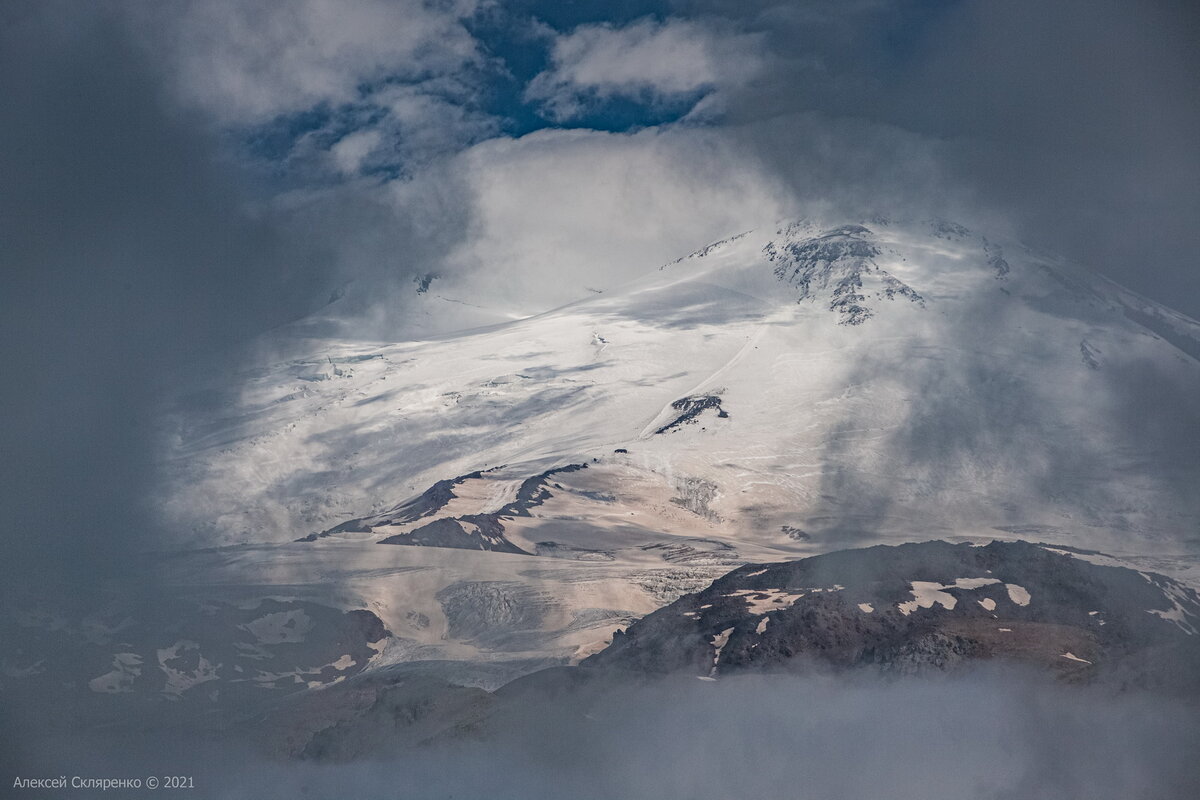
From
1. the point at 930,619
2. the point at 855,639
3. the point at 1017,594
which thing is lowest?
the point at 855,639

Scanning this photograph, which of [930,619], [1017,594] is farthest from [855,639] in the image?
[1017,594]

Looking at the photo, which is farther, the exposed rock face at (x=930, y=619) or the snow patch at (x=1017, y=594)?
the snow patch at (x=1017, y=594)

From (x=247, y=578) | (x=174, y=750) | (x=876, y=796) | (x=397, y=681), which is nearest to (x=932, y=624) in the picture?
(x=876, y=796)

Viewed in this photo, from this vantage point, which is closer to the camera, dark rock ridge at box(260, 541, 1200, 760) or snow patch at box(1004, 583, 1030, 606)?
dark rock ridge at box(260, 541, 1200, 760)

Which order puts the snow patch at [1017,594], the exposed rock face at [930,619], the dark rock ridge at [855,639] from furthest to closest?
the snow patch at [1017,594] < the dark rock ridge at [855,639] < the exposed rock face at [930,619]

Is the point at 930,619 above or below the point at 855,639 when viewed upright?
above

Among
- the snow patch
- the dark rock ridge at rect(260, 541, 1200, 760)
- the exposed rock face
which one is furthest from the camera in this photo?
the snow patch

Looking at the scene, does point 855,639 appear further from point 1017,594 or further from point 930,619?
point 1017,594

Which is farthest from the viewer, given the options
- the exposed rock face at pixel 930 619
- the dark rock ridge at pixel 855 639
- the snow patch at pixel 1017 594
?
the snow patch at pixel 1017 594

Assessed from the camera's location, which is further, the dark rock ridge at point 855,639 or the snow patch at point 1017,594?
the snow patch at point 1017,594
